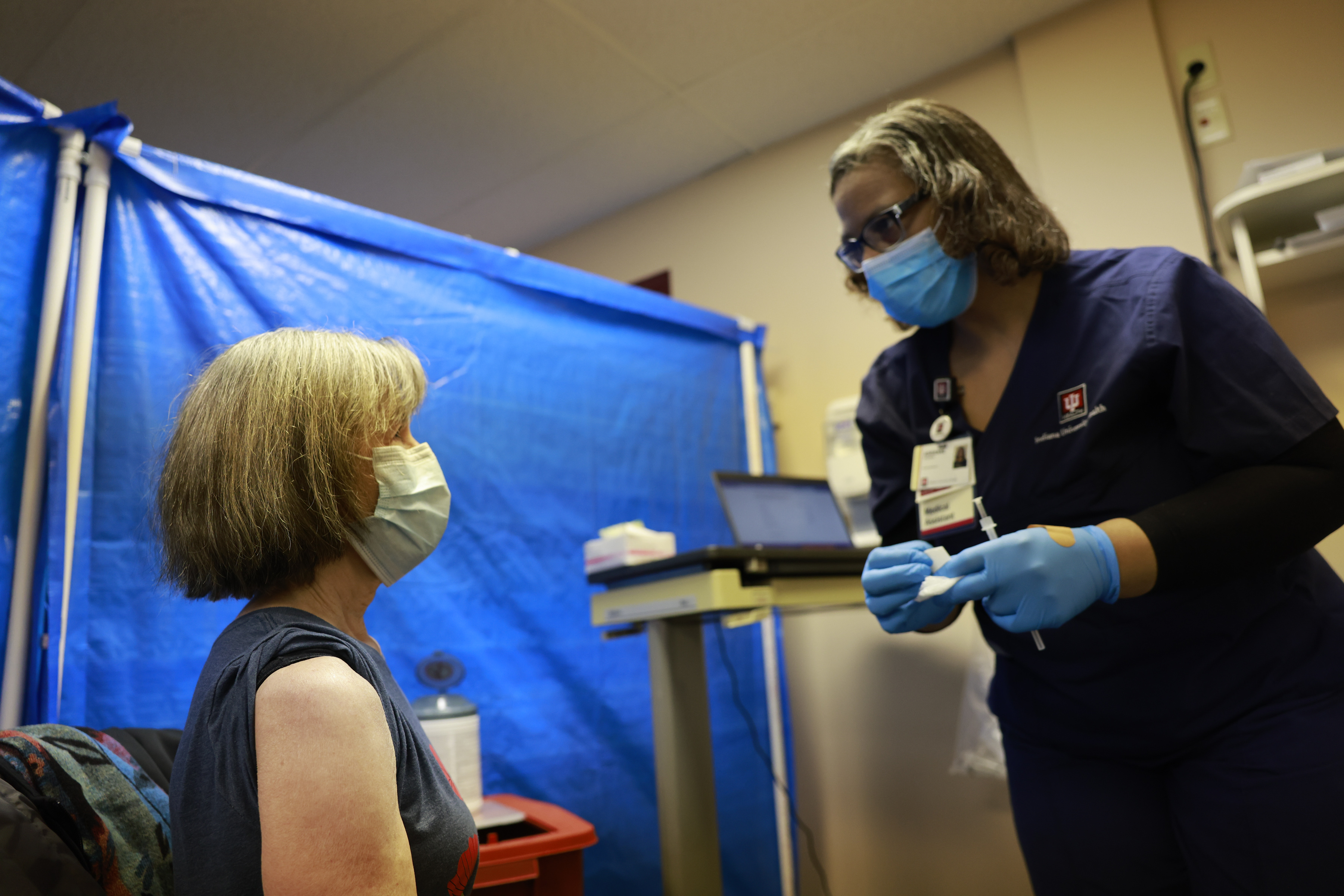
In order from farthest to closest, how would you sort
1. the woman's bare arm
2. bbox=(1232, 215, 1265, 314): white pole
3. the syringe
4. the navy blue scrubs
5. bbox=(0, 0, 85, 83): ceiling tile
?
bbox=(0, 0, 85, 83): ceiling tile, bbox=(1232, 215, 1265, 314): white pole, the syringe, the navy blue scrubs, the woman's bare arm

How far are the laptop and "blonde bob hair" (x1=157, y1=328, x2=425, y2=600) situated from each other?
2.80 feet

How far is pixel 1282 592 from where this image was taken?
3.21ft

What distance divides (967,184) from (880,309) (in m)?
1.34

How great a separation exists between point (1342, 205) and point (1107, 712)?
139 cm

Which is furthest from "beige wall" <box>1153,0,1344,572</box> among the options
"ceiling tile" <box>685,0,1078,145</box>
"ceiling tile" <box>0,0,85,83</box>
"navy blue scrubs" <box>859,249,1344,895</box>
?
"ceiling tile" <box>0,0,85,83</box>

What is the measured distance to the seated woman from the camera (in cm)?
67

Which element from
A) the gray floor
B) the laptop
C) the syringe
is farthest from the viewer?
the gray floor

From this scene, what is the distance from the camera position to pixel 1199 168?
2053 millimetres

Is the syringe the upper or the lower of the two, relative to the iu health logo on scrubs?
lower

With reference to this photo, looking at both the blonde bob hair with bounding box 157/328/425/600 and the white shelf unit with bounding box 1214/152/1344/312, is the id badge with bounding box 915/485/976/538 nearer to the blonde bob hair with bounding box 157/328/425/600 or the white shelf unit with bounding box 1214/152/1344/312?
the blonde bob hair with bounding box 157/328/425/600

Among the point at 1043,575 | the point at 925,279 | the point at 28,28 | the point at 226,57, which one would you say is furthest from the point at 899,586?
the point at 28,28

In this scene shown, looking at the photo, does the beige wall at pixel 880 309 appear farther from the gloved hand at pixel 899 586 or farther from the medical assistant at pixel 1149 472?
the gloved hand at pixel 899 586

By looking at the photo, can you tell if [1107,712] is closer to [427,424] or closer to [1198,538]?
[1198,538]

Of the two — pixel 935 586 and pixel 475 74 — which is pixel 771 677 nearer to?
pixel 935 586
